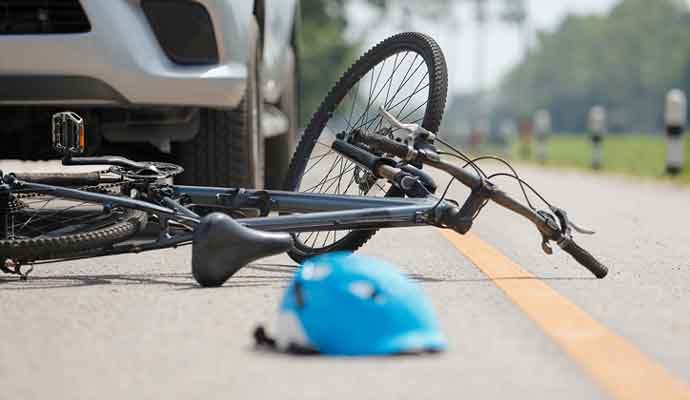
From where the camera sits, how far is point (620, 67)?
125 meters

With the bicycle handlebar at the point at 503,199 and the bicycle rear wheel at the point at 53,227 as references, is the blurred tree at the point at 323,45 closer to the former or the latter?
the bicycle rear wheel at the point at 53,227

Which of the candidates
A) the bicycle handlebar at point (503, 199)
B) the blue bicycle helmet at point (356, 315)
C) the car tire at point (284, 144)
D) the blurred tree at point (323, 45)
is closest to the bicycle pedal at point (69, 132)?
the bicycle handlebar at point (503, 199)

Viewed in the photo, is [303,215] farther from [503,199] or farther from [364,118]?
[364,118]

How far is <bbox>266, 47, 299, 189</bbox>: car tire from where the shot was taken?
1021 cm

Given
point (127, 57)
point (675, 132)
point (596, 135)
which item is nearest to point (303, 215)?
point (127, 57)

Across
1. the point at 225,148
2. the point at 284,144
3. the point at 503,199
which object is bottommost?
the point at 284,144

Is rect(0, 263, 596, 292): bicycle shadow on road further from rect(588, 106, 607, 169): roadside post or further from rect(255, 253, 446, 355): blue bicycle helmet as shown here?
rect(588, 106, 607, 169): roadside post

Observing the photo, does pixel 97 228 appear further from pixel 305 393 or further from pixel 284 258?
pixel 305 393

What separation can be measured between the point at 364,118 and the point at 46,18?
4.76 feet

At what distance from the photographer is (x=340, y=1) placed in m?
47.3

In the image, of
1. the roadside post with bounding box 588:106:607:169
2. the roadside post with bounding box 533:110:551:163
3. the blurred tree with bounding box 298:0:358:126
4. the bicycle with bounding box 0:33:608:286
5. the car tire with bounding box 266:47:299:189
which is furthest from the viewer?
the blurred tree with bounding box 298:0:358:126

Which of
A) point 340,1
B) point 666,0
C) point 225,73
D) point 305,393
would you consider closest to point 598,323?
point 305,393

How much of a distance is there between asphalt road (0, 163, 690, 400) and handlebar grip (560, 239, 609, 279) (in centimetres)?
6

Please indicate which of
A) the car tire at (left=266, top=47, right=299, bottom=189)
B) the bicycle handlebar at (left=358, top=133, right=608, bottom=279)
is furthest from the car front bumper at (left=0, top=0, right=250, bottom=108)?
the car tire at (left=266, top=47, right=299, bottom=189)
